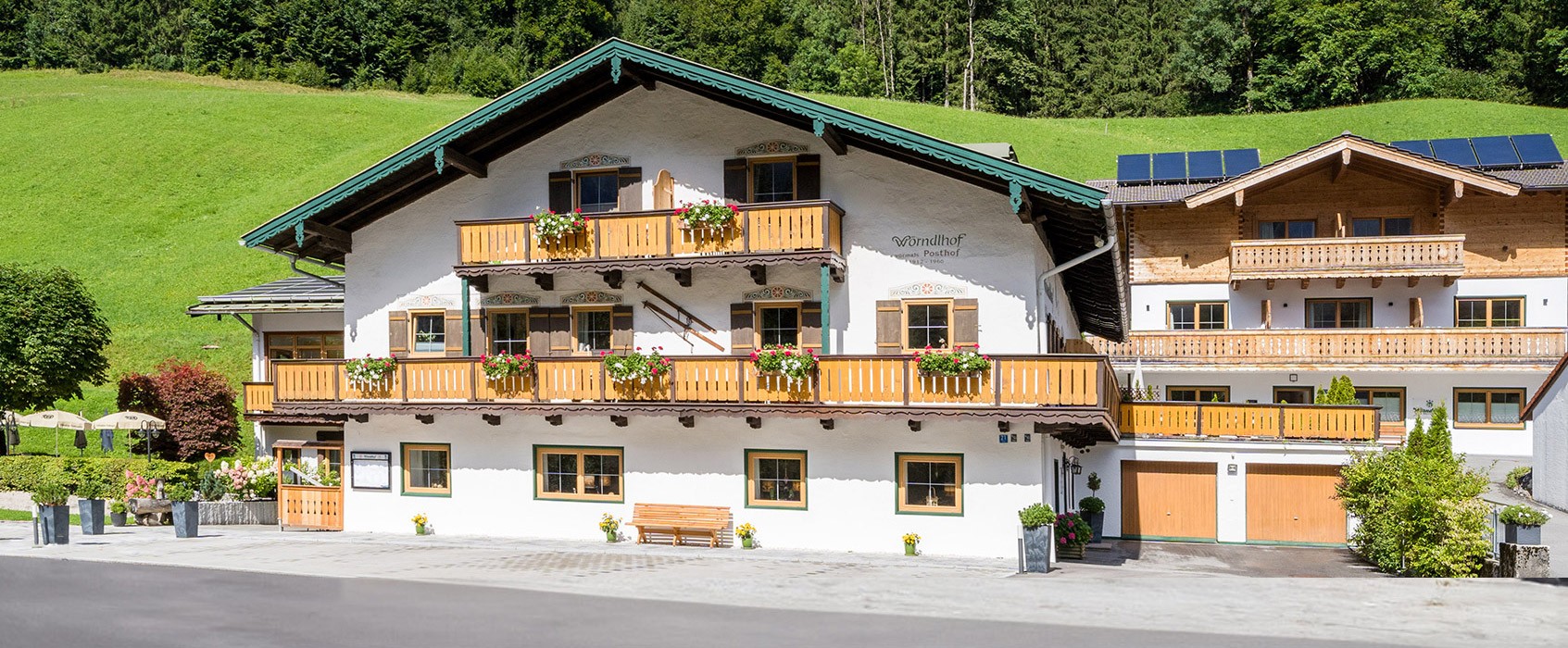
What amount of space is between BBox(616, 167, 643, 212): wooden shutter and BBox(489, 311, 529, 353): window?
308 cm

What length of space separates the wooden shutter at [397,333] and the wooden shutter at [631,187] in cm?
537

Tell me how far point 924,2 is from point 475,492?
84.9 metres

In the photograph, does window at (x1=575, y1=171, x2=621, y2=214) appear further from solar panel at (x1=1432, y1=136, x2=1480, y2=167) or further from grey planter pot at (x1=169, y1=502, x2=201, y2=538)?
solar panel at (x1=1432, y1=136, x2=1480, y2=167)

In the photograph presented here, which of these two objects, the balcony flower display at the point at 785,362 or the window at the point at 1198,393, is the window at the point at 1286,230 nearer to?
Result: the window at the point at 1198,393

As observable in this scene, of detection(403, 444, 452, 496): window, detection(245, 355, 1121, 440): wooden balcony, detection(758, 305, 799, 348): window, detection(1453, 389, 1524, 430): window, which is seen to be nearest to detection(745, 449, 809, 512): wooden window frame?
detection(245, 355, 1121, 440): wooden balcony

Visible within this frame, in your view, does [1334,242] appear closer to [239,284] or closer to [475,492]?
[475,492]

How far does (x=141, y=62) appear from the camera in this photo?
111562 millimetres

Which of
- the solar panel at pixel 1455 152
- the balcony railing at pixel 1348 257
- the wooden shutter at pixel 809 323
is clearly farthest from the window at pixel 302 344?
the solar panel at pixel 1455 152

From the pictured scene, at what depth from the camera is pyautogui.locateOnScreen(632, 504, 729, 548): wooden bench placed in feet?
78.3

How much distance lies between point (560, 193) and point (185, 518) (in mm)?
9409

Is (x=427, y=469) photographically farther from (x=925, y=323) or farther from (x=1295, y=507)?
(x=1295, y=507)

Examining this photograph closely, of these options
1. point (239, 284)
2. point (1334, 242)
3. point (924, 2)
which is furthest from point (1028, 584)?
point (924, 2)

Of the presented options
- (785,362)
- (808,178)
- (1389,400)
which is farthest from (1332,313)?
(785,362)

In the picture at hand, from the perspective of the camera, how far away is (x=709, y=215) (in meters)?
23.4
